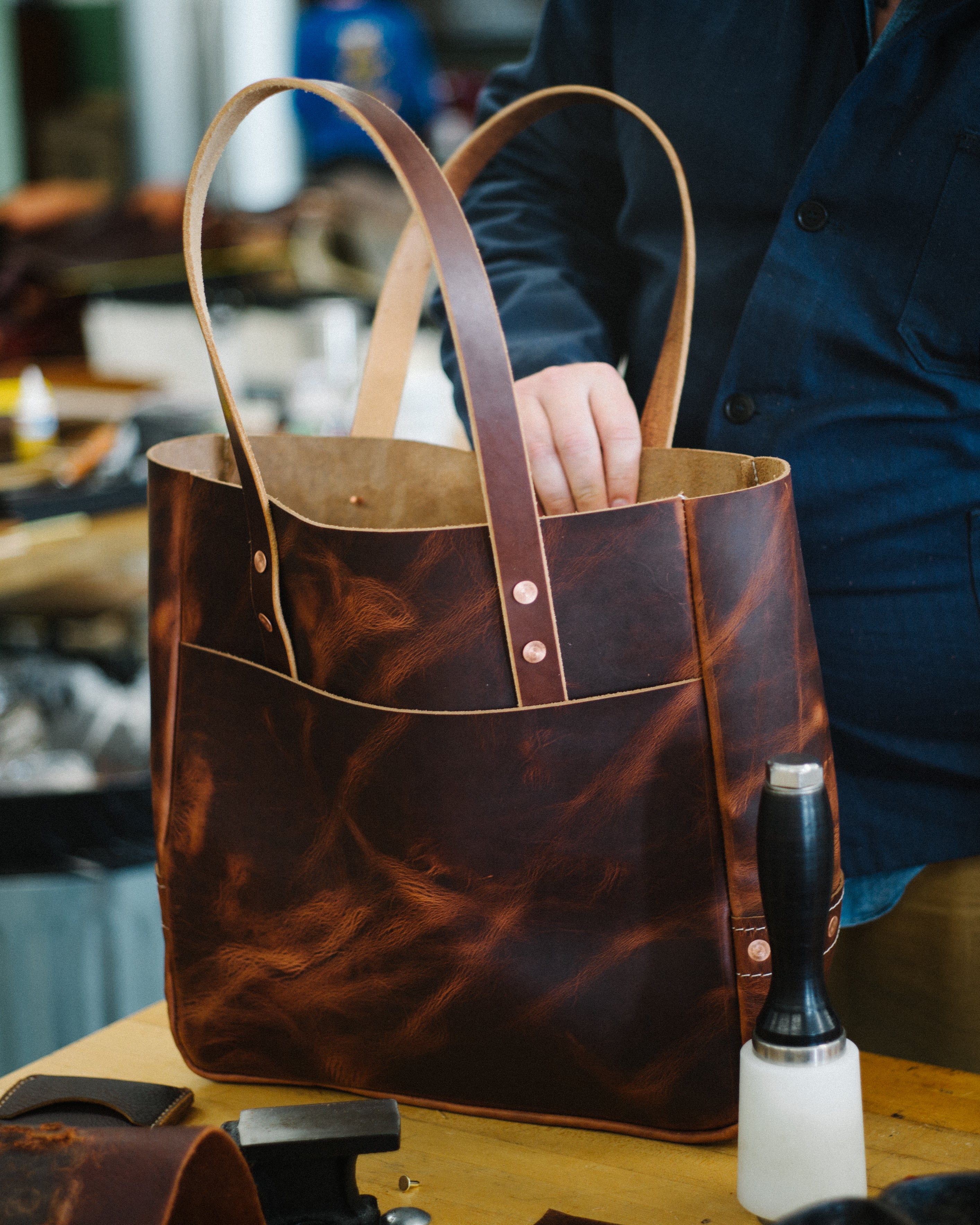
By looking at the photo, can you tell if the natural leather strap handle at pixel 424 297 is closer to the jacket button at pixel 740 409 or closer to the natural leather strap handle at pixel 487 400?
the jacket button at pixel 740 409

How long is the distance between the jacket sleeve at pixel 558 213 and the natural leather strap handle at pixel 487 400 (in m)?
0.22

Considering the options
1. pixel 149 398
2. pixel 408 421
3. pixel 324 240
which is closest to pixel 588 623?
pixel 408 421

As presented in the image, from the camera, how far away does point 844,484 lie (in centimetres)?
77

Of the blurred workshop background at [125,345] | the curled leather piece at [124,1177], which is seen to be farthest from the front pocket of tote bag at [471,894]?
the blurred workshop background at [125,345]

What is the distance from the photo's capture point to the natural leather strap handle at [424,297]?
76cm

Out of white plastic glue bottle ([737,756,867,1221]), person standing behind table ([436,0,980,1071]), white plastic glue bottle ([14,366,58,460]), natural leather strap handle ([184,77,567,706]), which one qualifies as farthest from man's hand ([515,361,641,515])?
white plastic glue bottle ([14,366,58,460])

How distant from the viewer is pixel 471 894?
2.11ft

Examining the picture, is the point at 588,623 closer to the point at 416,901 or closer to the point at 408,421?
the point at 416,901

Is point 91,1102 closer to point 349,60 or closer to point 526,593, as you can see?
point 526,593

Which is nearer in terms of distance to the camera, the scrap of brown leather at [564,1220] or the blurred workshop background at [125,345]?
the scrap of brown leather at [564,1220]

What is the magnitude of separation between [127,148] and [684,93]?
6604 millimetres

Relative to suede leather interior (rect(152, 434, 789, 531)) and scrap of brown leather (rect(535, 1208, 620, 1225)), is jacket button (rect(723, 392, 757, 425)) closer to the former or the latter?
suede leather interior (rect(152, 434, 789, 531))

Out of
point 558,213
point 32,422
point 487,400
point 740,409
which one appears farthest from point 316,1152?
point 32,422

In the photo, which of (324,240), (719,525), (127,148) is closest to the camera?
(719,525)
